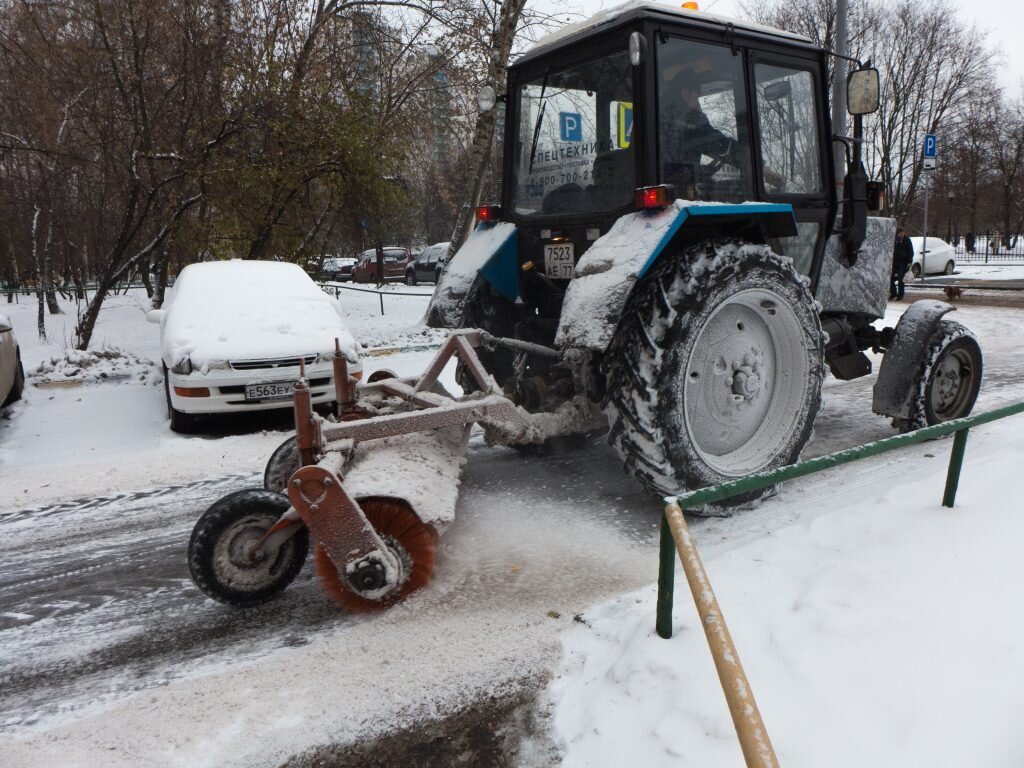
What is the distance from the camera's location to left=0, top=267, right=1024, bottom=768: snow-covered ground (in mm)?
2213

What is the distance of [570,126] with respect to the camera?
170 inches

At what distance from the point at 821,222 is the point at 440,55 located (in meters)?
10.9

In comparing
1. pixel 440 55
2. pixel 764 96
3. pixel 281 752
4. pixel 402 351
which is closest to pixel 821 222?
pixel 764 96

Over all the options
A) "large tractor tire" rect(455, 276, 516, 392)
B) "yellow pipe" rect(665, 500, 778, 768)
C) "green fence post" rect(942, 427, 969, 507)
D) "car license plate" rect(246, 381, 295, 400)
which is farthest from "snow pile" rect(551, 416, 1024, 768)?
"car license plate" rect(246, 381, 295, 400)

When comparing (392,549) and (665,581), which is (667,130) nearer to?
(665,581)

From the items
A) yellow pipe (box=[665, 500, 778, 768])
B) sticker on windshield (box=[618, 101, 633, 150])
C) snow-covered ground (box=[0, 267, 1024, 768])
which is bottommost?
snow-covered ground (box=[0, 267, 1024, 768])

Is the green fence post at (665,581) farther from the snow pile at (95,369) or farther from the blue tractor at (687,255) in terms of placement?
the snow pile at (95,369)

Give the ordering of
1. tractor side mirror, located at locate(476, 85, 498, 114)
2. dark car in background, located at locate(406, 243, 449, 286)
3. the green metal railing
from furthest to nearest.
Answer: dark car in background, located at locate(406, 243, 449, 286) → tractor side mirror, located at locate(476, 85, 498, 114) → the green metal railing

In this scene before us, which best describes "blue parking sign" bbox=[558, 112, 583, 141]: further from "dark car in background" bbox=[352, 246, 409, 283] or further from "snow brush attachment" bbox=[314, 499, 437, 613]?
"dark car in background" bbox=[352, 246, 409, 283]

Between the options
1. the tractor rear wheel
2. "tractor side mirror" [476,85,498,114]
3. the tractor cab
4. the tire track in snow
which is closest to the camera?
the tractor rear wheel

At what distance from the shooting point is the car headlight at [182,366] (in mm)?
5773

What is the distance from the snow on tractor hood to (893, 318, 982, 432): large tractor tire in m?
4.33

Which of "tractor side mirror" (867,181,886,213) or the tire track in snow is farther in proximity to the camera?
"tractor side mirror" (867,181,886,213)

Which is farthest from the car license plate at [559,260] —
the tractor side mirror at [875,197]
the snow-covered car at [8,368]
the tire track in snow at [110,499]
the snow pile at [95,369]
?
the snow pile at [95,369]
